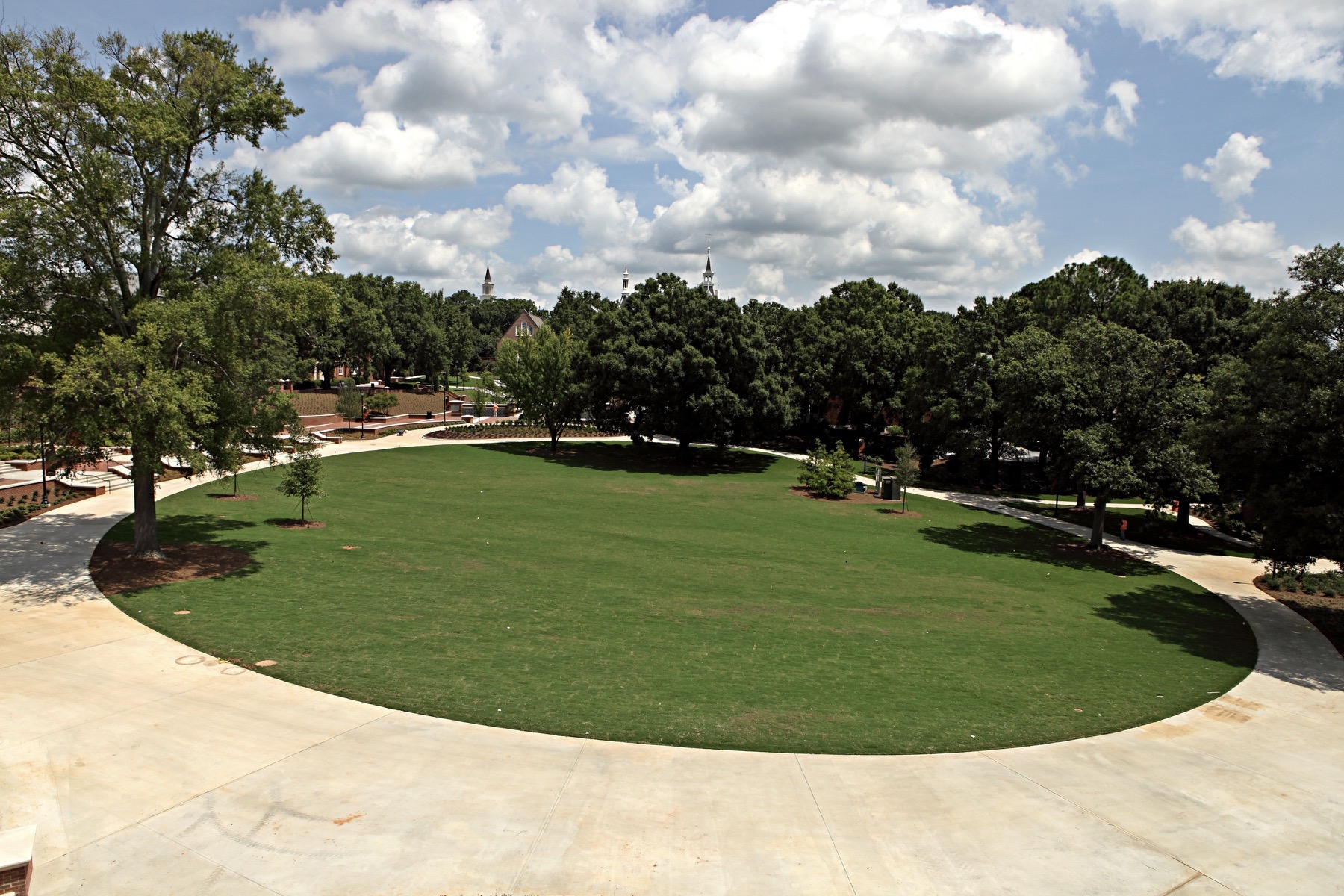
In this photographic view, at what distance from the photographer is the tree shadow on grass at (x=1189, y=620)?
16.3 meters

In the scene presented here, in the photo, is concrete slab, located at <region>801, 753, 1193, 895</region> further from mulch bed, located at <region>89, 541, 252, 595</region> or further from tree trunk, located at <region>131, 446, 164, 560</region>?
tree trunk, located at <region>131, 446, 164, 560</region>

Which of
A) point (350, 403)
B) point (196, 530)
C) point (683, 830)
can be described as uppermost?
point (350, 403)

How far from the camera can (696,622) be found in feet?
50.9

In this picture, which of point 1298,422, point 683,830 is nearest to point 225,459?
point 683,830

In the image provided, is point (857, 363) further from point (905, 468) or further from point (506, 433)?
point (506, 433)

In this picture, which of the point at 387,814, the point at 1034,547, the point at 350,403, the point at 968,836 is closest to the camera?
the point at 387,814

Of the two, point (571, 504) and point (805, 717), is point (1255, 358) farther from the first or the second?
point (571, 504)

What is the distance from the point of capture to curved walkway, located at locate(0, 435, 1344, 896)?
22.5 feet

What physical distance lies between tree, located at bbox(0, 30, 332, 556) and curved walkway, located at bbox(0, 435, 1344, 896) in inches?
203

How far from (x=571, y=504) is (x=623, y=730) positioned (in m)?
19.7

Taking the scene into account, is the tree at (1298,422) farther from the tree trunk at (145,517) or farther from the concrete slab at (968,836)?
the tree trunk at (145,517)

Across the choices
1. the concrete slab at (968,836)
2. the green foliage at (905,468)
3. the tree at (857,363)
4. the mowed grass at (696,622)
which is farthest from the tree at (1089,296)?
the concrete slab at (968,836)

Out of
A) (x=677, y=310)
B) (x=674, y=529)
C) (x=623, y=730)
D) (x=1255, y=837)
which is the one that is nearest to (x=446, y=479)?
(x=674, y=529)

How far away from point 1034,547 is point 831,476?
1056cm
